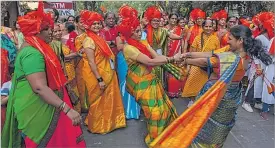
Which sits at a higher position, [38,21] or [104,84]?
[38,21]

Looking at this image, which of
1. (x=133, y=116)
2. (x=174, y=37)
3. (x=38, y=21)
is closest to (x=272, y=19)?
(x=174, y=37)

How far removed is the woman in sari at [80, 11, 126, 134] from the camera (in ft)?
13.6

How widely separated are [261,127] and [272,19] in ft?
5.77

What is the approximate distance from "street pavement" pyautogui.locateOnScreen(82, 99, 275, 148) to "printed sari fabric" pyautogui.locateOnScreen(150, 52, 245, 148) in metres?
1.19

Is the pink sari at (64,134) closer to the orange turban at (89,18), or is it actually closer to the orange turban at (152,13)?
the orange turban at (89,18)

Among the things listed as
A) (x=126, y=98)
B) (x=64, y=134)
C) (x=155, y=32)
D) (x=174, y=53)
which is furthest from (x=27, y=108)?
(x=174, y=53)

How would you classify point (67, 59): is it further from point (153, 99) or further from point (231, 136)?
point (231, 136)

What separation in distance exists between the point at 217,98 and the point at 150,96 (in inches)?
37.4

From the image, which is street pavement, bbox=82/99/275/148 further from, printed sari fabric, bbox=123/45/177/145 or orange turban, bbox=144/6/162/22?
orange turban, bbox=144/6/162/22

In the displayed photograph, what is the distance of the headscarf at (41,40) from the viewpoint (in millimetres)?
2602

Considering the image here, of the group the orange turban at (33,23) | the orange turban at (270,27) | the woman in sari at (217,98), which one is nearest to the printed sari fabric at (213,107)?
the woman in sari at (217,98)

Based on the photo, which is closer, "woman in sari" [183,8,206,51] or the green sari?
the green sari

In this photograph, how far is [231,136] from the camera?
4.30 meters

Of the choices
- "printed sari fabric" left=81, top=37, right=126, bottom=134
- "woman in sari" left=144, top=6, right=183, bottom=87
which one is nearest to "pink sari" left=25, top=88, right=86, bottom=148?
"printed sari fabric" left=81, top=37, right=126, bottom=134
